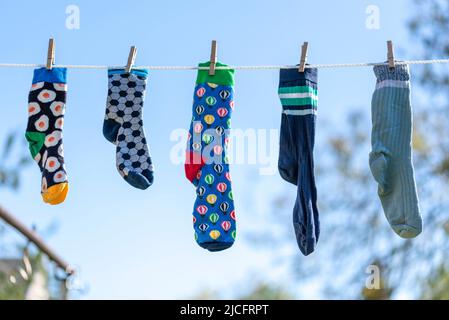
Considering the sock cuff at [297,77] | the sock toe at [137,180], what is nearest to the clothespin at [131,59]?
the sock toe at [137,180]

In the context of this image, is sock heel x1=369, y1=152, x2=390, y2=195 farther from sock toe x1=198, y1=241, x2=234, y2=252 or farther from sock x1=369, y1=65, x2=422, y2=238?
sock toe x1=198, y1=241, x2=234, y2=252

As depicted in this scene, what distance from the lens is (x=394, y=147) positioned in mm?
2902

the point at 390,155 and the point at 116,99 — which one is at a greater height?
the point at 116,99

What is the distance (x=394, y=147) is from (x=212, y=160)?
663mm

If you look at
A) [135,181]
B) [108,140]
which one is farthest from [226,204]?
[108,140]

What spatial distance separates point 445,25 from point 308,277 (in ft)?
10.0

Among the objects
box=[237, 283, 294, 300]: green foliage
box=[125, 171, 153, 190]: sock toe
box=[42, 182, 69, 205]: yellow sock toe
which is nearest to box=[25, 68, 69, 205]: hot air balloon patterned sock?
box=[42, 182, 69, 205]: yellow sock toe

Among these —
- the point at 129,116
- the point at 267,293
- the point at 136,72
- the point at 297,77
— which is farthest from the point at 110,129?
the point at 267,293

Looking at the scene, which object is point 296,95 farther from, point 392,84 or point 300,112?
point 392,84

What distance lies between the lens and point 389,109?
2.92m

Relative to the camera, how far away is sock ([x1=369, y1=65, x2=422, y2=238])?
9.33 feet

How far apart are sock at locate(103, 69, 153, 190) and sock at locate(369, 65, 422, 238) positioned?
0.87 meters

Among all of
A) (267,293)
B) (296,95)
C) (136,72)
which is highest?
(136,72)
